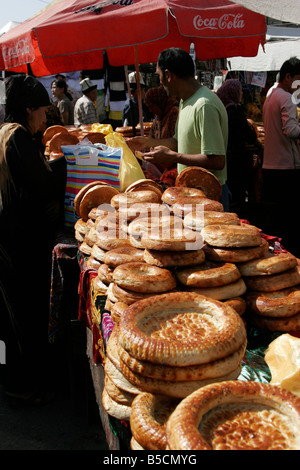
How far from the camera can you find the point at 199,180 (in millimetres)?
3203

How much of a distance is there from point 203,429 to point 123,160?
2.88 meters

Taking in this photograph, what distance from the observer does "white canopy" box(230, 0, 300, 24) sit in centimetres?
305

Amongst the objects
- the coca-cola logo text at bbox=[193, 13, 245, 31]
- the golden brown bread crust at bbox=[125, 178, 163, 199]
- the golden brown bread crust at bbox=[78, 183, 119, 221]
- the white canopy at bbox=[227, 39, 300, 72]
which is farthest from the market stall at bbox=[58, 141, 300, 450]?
the white canopy at bbox=[227, 39, 300, 72]

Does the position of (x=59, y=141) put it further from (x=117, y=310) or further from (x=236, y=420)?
(x=236, y=420)

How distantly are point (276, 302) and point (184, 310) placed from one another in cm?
51

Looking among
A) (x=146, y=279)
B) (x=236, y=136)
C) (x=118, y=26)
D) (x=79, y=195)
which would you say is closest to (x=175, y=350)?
(x=146, y=279)

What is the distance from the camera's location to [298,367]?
1.50 meters

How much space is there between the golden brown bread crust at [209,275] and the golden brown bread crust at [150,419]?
0.61 m

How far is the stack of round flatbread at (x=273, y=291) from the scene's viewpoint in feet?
6.17

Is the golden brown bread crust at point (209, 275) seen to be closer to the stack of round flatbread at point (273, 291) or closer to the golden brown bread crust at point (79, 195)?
the stack of round flatbread at point (273, 291)

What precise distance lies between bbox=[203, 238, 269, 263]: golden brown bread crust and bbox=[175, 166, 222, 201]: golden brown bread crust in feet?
3.97

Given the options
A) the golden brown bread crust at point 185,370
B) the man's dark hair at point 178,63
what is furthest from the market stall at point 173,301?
the man's dark hair at point 178,63

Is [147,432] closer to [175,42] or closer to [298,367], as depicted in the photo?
[298,367]
